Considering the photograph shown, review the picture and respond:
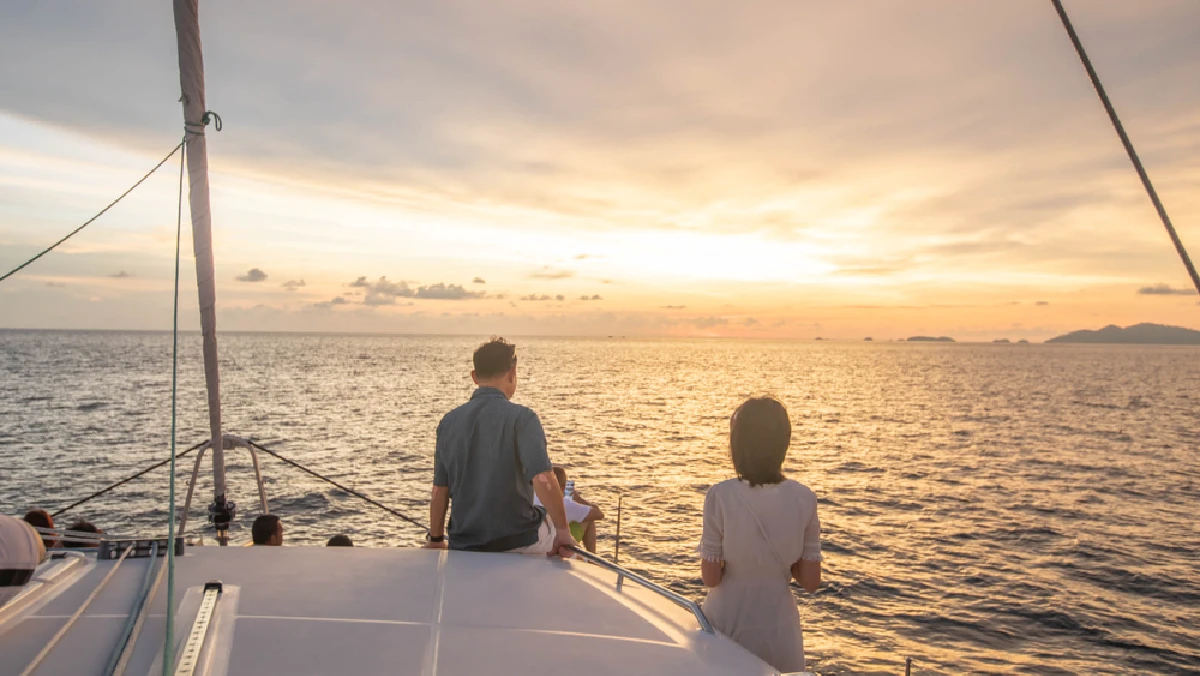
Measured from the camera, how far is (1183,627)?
53.0 ft

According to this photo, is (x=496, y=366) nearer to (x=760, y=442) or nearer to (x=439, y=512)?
(x=439, y=512)

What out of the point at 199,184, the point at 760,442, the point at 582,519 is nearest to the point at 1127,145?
the point at 760,442

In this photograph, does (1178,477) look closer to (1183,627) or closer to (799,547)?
(1183,627)

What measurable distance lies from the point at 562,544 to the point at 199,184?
16.7ft

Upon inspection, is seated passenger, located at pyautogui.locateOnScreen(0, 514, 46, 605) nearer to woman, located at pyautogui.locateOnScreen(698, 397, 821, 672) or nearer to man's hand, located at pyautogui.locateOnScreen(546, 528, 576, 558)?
man's hand, located at pyautogui.locateOnScreen(546, 528, 576, 558)

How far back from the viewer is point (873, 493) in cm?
2933

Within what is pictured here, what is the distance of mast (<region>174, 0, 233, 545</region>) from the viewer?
22.0ft

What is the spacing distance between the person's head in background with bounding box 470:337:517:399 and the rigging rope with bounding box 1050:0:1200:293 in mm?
3075

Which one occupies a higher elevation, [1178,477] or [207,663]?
[207,663]

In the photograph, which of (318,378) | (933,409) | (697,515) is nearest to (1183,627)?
(697,515)

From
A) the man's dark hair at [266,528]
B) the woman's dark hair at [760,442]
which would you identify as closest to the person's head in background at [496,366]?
the woman's dark hair at [760,442]

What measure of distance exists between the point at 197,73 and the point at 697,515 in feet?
68.5

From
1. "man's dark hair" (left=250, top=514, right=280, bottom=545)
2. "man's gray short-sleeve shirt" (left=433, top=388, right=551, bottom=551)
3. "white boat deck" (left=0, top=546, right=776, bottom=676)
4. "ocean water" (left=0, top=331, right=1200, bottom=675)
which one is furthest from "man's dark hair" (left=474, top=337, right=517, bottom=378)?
"ocean water" (left=0, top=331, right=1200, bottom=675)

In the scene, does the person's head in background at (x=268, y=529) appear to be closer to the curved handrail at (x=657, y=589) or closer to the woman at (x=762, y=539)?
the curved handrail at (x=657, y=589)
